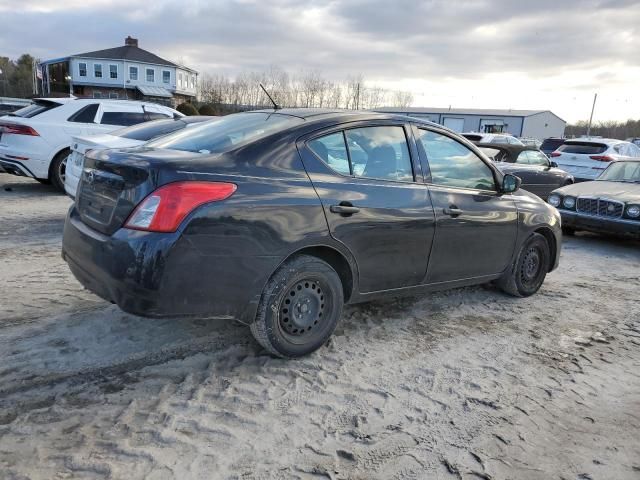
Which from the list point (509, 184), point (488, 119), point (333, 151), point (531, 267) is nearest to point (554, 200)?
point (531, 267)

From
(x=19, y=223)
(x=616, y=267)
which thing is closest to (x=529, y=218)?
(x=616, y=267)

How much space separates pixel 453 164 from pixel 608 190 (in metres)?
5.39

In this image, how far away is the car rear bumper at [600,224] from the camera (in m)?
7.53

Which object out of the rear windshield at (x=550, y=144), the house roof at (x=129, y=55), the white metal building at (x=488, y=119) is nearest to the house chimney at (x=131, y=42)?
the house roof at (x=129, y=55)

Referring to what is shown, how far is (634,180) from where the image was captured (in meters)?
8.81

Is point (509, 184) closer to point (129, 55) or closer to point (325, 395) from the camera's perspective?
point (325, 395)

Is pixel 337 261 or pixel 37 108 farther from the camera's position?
pixel 37 108

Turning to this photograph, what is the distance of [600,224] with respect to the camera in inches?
311

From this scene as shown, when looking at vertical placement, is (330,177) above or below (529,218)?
above

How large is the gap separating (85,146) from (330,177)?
462 centimetres

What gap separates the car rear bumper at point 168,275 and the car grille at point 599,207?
6683 millimetres

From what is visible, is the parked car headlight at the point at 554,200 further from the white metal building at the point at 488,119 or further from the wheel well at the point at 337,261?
the white metal building at the point at 488,119

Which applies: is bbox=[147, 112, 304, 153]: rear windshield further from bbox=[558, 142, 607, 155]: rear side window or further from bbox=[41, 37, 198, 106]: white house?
bbox=[41, 37, 198, 106]: white house

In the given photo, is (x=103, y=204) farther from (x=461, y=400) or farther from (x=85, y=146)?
(x=85, y=146)
